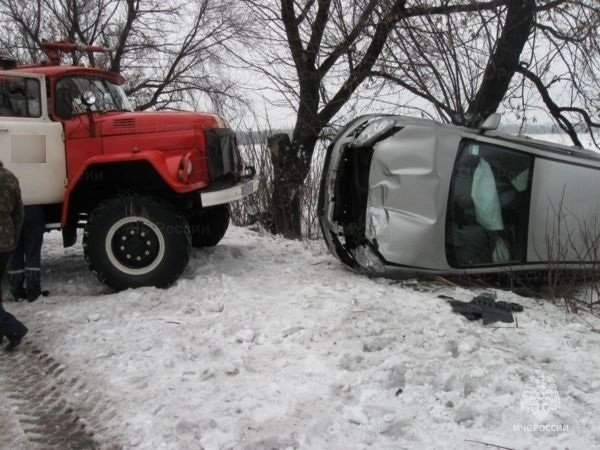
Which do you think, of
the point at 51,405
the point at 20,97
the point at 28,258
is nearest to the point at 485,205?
the point at 51,405

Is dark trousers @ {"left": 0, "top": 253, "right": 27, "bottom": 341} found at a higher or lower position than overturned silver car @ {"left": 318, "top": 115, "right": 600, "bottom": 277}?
lower

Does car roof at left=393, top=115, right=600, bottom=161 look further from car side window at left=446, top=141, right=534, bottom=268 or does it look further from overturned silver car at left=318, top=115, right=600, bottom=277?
car side window at left=446, top=141, right=534, bottom=268

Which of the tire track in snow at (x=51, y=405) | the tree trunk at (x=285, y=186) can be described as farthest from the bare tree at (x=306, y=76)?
the tire track in snow at (x=51, y=405)

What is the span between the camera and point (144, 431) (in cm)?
317

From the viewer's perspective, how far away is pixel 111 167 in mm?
5844

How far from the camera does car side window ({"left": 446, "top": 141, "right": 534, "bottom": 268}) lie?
5.41 metres

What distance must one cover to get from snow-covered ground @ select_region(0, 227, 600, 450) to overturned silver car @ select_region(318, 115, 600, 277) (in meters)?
0.42

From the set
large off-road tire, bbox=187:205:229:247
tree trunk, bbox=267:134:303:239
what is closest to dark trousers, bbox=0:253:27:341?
large off-road tire, bbox=187:205:229:247

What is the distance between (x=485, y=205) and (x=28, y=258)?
4.52 metres

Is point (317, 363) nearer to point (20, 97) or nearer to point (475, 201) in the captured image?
point (475, 201)

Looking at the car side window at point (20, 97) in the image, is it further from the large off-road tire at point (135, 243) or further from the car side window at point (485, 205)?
the car side window at point (485, 205)

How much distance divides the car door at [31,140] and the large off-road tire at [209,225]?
1848 mm

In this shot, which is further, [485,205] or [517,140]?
[517,140]

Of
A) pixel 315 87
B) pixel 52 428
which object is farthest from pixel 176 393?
pixel 315 87
